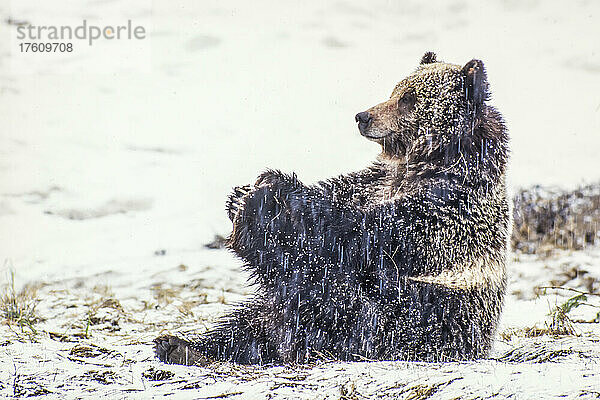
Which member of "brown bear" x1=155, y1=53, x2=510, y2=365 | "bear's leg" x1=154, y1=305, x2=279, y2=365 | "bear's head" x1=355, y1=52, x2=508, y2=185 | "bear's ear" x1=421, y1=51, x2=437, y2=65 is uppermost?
"bear's ear" x1=421, y1=51, x2=437, y2=65

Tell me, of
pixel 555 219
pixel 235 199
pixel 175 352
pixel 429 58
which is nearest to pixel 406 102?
pixel 429 58

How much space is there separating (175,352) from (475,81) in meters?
1.62

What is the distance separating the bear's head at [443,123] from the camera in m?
2.39

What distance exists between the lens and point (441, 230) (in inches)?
89.1

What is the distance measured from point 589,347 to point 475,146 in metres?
0.90

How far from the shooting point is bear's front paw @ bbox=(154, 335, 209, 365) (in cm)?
219

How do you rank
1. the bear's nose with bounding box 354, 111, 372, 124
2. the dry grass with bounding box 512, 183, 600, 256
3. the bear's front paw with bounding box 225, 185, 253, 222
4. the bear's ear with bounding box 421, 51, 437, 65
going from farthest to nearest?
the dry grass with bounding box 512, 183, 600, 256 < the bear's ear with bounding box 421, 51, 437, 65 < the bear's nose with bounding box 354, 111, 372, 124 < the bear's front paw with bounding box 225, 185, 253, 222

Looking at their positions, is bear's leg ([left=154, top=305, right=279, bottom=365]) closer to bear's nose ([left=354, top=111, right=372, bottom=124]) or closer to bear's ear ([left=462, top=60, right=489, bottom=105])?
bear's nose ([left=354, top=111, right=372, bottom=124])

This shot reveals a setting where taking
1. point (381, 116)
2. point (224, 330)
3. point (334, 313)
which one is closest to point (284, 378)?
point (334, 313)

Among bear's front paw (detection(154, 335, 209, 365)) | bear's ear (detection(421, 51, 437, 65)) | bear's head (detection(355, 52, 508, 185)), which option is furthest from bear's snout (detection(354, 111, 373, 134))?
bear's front paw (detection(154, 335, 209, 365))

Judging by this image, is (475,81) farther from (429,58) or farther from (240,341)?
(240,341)

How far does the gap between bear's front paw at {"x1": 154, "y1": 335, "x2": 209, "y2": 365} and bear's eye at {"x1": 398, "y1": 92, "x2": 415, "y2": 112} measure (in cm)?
136

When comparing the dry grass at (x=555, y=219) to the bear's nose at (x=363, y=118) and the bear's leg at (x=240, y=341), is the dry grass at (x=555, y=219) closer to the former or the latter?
the bear's nose at (x=363, y=118)

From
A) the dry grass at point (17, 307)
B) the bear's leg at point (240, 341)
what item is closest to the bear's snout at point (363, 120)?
the bear's leg at point (240, 341)
